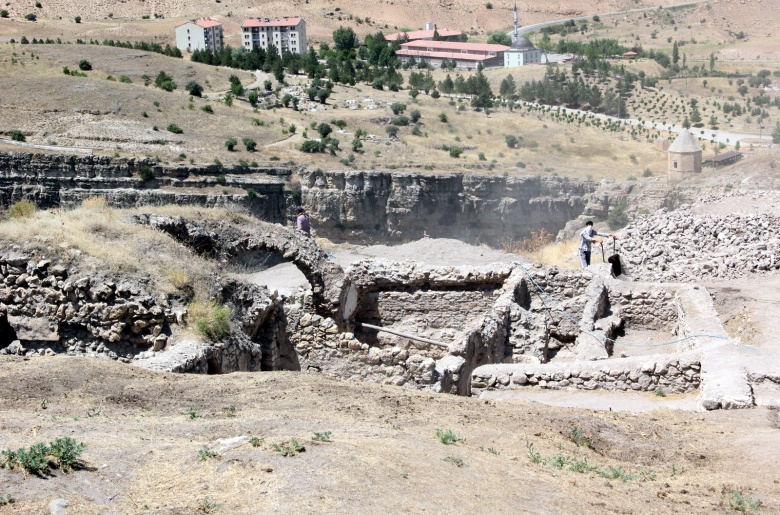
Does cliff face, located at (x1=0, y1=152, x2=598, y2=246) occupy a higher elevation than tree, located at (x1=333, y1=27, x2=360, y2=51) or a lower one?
lower

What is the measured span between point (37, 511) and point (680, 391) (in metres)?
7.74

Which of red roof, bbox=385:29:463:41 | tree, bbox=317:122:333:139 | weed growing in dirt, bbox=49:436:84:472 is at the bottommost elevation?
weed growing in dirt, bbox=49:436:84:472

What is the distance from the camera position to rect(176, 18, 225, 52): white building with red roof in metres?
93.7

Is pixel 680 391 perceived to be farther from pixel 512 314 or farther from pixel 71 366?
pixel 71 366

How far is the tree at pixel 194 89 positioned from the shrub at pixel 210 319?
56.6 m

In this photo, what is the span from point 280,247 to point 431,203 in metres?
38.4

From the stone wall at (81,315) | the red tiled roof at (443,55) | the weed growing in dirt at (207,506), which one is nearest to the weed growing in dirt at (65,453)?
the weed growing in dirt at (207,506)

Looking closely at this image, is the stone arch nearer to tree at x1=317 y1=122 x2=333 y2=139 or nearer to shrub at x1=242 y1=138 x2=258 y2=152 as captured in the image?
shrub at x1=242 y1=138 x2=258 y2=152

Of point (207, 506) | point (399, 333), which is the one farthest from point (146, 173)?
point (207, 506)

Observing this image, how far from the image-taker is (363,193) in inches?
2140

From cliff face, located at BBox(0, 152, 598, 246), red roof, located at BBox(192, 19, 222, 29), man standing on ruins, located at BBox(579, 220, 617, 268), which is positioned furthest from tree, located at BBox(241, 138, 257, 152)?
red roof, located at BBox(192, 19, 222, 29)

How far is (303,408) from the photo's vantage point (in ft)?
30.5

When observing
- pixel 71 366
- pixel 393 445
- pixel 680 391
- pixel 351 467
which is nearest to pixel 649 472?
pixel 393 445

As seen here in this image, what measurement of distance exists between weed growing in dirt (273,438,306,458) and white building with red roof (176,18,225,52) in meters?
89.0
